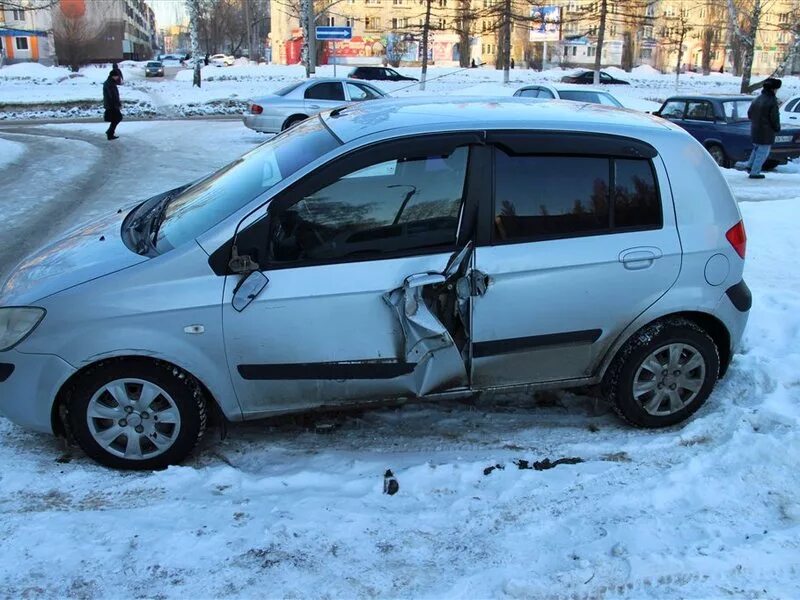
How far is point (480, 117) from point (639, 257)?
1.12 meters

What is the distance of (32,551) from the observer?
287 cm

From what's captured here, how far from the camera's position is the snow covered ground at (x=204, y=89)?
2622cm

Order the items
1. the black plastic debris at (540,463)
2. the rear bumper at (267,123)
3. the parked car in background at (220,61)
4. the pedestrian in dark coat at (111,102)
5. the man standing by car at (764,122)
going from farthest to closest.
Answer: the parked car in background at (220,61)
the pedestrian in dark coat at (111,102)
the rear bumper at (267,123)
the man standing by car at (764,122)
the black plastic debris at (540,463)

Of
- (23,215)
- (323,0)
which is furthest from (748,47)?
(323,0)

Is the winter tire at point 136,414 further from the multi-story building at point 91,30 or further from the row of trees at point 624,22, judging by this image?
the multi-story building at point 91,30

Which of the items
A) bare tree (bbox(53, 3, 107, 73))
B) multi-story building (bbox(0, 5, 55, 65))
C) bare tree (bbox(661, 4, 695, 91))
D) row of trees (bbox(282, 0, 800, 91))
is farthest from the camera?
multi-story building (bbox(0, 5, 55, 65))

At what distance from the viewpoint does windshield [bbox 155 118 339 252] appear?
3553 millimetres

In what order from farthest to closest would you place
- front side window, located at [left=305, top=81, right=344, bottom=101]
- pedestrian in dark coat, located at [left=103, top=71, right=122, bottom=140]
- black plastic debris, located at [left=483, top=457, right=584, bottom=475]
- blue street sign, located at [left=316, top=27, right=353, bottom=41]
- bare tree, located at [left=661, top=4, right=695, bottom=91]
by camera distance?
bare tree, located at [left=661, top=4, right=695, bottom=91]
blue street sign, located at [left=316, top=27, right=353, bottom=41]
front side window, located at [left=305, top=81, right=344, bottom=101]
pedestrian in dark coat, located at [left=103, top=71, right=122, bottom=140]
black plastic debris, located at [left=483, top=457, right=584, bottom=475]

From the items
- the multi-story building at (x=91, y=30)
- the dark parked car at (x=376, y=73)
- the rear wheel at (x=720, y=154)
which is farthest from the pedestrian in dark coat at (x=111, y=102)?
the multi-story building at (x=91, y=30)

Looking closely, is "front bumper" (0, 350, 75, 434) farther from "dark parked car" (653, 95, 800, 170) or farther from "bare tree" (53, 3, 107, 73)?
"bare tree" (53, 3, 107, 73)

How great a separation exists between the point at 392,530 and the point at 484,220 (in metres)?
1.55

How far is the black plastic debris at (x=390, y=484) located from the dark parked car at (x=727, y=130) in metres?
13.1

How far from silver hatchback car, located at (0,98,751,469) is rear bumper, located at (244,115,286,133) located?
1325 cm

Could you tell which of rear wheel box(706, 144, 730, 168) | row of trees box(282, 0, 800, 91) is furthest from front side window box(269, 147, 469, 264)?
row of trees box(282, 0, 800, 91)
